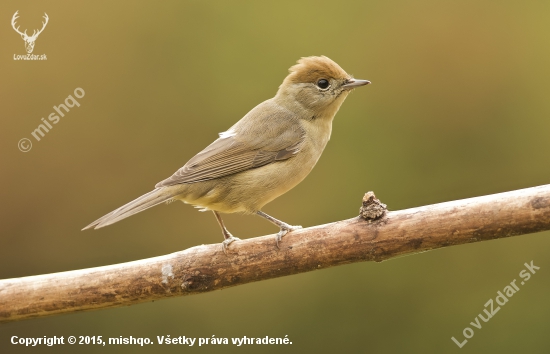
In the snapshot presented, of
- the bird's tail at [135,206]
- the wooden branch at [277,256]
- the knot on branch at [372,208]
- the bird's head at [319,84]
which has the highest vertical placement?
the bird's head at [319,84]

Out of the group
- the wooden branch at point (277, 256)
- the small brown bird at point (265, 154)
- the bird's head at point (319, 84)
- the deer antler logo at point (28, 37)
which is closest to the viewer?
the wooden branch at point (277, 256)

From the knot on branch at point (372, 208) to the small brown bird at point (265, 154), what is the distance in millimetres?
535

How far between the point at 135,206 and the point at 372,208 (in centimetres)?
154

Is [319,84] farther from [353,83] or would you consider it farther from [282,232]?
[282,232]

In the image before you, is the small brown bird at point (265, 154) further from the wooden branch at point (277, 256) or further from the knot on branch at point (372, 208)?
the knot on branch at point (372, 208)

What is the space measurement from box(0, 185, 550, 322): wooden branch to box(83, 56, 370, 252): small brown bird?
168 mm

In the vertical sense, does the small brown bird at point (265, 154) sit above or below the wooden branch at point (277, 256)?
above

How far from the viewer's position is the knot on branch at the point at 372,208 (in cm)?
326

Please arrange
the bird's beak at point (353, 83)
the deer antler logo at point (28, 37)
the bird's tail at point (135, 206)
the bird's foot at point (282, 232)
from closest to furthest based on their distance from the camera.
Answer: the bird's foot at point (282, 232)
the bird's tail at point (135, 206)
the bird's beak at point (353, 83)
the deer antler logo at point (28, 37)

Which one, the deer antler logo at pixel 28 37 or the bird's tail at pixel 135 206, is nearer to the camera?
the bird's tail at pixel 135 206

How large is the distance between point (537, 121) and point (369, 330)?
255 centimetres

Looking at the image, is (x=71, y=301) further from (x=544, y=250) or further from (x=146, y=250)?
(x=544, y=250)

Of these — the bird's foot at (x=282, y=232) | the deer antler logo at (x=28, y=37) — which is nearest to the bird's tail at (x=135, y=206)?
the bird's foot at (x=282, y=232)

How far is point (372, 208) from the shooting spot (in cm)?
328
